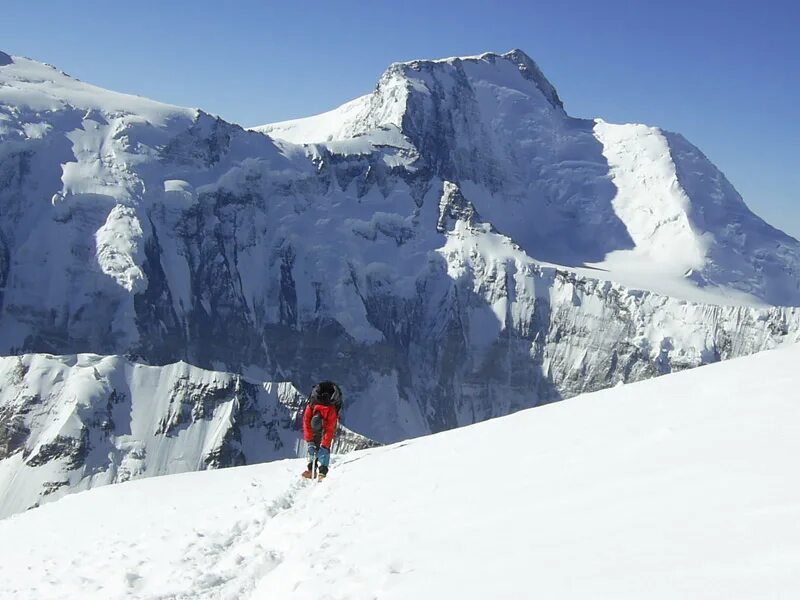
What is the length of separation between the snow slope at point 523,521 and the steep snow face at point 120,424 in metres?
130

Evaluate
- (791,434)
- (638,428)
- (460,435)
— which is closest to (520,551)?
(791,434)

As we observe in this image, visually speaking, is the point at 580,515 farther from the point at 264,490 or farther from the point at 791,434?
the point at 264,490

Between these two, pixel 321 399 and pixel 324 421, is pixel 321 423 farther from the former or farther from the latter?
pixel 321 399

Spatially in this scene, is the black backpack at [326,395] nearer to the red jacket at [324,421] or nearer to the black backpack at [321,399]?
the black backpack at [321,399]

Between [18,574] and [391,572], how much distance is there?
11559 millimetres

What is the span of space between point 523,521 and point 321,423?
41.0 ft

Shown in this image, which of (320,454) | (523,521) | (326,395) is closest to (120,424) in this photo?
(326,395)

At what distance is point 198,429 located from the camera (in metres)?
159

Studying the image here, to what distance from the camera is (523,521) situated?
1301cm

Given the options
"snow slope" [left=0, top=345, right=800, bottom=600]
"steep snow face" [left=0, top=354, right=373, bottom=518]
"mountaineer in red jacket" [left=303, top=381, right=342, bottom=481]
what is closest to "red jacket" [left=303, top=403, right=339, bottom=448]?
"mountaineer in red jacket" [left=303, top=381, right=342, bottom=481]

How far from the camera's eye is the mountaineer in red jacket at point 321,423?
24.6 m

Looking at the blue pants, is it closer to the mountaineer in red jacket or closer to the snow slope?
the mountaineer in red jacket

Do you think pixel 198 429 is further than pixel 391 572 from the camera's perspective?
Yes

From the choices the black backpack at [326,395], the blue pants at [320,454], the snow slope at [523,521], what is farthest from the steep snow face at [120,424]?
the snow slope at [523,521]
